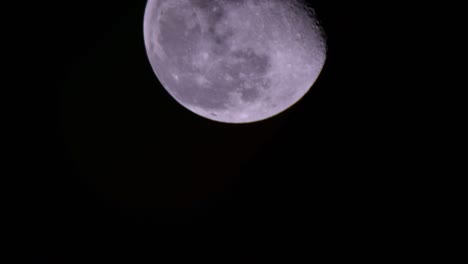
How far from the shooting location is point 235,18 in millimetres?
1530

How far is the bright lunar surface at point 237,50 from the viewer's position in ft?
5.06

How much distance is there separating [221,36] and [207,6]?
15 centimetres

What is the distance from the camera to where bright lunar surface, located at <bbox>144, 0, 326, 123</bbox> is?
1.54 metres

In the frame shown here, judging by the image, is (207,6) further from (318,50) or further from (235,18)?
(318,50)

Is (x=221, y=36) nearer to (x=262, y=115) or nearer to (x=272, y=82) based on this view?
(x=272, y=82)

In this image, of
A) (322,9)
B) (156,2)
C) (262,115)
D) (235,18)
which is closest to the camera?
(235,18)

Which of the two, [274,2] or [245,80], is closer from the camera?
[274,2]

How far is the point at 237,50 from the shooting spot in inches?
62.6

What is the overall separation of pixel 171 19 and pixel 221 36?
0.29m

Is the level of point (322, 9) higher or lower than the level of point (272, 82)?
higher

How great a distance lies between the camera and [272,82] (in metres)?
1.72

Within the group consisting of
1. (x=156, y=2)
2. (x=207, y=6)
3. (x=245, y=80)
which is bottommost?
(x=245, y=80)

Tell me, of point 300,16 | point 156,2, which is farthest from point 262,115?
point 156,2

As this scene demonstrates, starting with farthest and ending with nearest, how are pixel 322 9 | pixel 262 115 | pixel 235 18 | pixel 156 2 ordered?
pixel 262 115, pixel 156 2, pixel 322 9, pixel 235 18
